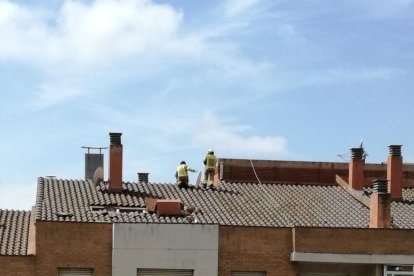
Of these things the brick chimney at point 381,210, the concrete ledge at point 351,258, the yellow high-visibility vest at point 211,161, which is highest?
the yellow high-visibility vest at point 211,161

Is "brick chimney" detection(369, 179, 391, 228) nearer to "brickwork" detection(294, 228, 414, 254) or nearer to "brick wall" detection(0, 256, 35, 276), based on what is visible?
"brickwork" detection(294, 228, 414, 254)

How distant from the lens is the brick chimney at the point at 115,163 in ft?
128

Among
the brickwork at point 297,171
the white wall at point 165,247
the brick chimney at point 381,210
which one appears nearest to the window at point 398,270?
the brick chimney at point 381,210

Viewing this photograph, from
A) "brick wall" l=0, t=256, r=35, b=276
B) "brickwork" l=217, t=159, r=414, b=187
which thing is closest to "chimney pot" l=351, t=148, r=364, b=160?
"brickwork" l=217, t=159, r=414, b=187

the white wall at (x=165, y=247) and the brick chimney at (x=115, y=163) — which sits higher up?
the brick chimney at (x=115, y=163)

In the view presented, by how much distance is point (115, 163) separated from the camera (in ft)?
130

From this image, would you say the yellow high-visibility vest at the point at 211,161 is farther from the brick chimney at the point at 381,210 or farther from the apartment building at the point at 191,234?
the brick chimney at the point at 381,210

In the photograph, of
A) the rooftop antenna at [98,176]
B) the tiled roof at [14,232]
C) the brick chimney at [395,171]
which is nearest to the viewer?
the tiled roof at [14,232]

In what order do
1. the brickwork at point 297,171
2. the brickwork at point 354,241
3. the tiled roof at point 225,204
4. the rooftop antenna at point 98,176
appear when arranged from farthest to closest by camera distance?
the brickwork at point 297,171, the rooftop antenna at point 98,176, the tiled roof at point 225,204, the brickwork at point 354,241

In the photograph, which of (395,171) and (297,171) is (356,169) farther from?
(297,171)

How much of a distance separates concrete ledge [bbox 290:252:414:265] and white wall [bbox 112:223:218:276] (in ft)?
8.86

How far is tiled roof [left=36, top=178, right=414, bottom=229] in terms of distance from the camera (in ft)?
117

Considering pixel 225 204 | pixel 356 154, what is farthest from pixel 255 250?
pixel 356 154

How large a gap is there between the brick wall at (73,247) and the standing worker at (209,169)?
26.1 ft
